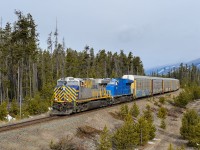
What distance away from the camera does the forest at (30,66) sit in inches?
1570

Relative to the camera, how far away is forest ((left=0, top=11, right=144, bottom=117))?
131ft

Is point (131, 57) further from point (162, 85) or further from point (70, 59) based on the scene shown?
point (162, 85)

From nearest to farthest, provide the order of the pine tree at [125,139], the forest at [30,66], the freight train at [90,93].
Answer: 1. the pine tree at [125,139]
2. the freight train at [90,93]
3. the forest at [30,66]

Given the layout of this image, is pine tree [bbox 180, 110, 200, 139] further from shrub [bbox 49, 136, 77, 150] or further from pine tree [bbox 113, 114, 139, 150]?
shrub [bbox 49, 136, 77, 150]

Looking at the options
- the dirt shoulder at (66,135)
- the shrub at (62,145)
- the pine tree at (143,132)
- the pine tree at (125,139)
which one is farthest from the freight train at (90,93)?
the shrub at (62,145)

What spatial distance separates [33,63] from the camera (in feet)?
238

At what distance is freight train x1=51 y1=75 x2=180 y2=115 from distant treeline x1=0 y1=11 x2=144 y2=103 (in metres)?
9.77

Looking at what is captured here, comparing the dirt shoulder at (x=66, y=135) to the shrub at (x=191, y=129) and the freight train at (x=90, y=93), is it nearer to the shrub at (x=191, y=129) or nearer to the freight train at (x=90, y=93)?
the shrub at (x=191, y=129)

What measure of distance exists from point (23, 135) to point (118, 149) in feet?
19.2

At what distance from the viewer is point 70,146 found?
14609mm

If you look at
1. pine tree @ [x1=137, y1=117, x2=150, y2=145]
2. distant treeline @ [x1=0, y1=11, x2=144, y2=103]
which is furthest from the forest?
pine tree @ [x1=137, y1=117, x2=150, y2=145]

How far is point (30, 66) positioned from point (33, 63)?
16.8 feet

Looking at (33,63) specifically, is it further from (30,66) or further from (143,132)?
(143,132)

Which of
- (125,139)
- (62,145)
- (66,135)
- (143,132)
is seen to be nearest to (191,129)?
(143,132)
